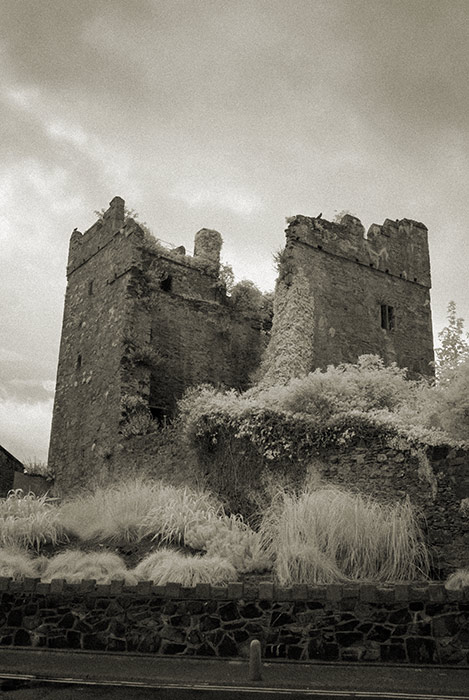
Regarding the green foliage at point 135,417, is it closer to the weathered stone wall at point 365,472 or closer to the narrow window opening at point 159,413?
the narrow window opening at point 159,413

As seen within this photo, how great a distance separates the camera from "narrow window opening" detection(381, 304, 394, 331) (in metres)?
19.3

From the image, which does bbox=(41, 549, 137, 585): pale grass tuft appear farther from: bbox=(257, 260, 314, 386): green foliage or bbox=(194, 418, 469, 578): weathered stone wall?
bbox=(257, 260, 314, 386): green foliage

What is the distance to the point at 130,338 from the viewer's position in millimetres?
19109

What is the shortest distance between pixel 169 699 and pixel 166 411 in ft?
43.4

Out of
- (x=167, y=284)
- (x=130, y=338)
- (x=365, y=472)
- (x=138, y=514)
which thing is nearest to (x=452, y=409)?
(x=365, y=472)

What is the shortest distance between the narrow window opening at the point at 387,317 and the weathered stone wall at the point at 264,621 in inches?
452

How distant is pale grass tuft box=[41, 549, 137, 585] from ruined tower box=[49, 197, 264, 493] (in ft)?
23.0

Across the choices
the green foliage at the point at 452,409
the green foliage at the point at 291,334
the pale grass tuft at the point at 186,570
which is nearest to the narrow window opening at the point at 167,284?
the green foliage at the point at 291,334

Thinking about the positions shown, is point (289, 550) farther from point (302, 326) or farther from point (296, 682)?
point (302, 326)

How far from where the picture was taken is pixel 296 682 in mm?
7172

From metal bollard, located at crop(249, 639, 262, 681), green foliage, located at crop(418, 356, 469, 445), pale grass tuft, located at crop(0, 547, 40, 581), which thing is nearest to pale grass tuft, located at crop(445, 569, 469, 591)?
metal bollard, located at crop(249, 639, 262, 681)

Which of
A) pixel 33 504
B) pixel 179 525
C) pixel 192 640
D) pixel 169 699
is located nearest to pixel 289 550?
pixel 192 640

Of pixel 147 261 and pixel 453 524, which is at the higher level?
pixel 147 261

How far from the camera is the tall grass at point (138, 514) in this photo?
1194 cm
